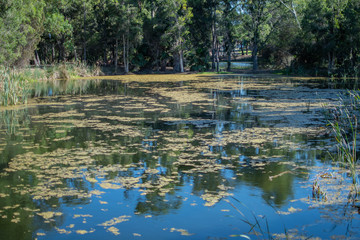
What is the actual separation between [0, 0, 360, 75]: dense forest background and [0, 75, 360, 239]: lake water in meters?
20.0

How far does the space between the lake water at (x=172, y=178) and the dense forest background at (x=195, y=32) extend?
20.0 m

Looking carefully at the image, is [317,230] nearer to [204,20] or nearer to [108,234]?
[108,234]

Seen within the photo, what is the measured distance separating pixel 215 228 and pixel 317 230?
117 centimetres

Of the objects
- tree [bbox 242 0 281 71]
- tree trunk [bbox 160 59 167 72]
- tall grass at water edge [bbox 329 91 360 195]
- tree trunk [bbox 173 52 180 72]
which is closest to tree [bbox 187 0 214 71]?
tree trunk [bbox 173 52 180 72]

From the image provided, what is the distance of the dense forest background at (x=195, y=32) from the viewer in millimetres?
29719

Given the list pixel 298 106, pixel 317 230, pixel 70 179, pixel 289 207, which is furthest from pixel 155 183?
pixel 298 106

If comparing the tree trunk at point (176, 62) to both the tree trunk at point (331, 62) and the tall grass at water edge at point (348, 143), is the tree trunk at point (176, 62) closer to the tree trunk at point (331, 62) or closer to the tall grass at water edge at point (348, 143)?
the tree trunk at point (331, 62)

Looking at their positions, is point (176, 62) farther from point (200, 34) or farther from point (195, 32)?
point (200, 34)

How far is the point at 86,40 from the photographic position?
36438mm

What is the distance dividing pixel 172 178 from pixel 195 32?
116 feet

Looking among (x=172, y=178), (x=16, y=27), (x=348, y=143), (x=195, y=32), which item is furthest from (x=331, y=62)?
(x=172, y=178)

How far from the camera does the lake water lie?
468 cm

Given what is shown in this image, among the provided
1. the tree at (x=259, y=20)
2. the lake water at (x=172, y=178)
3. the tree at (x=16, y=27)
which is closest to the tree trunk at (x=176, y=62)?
the tree at (x=259, y=20)

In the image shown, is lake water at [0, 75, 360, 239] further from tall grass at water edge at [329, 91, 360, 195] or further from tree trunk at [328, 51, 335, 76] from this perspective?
tree trunk at [328, 51, 335, 76]
